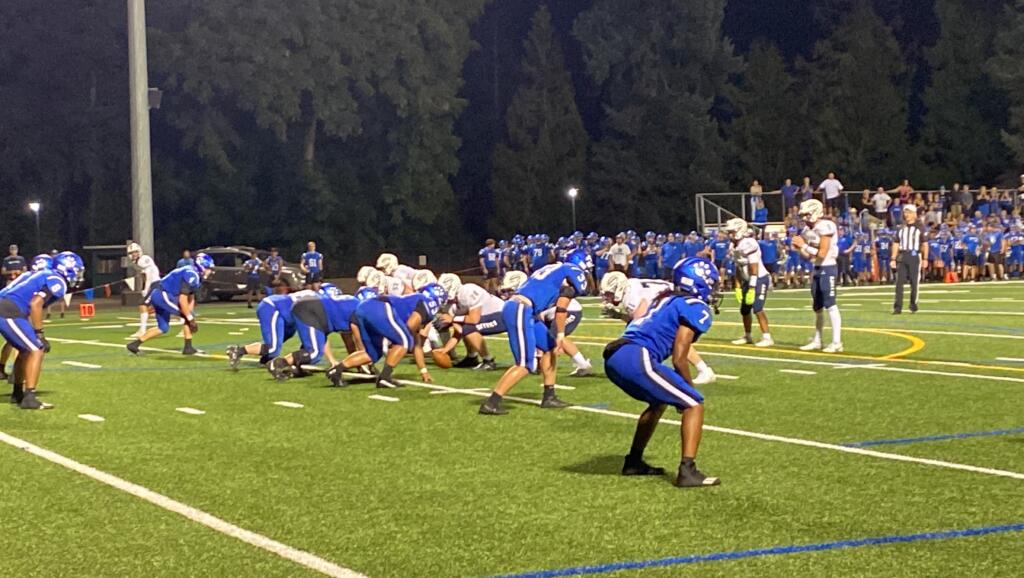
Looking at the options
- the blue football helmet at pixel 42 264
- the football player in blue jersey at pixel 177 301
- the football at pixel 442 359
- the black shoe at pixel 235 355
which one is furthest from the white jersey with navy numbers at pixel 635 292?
the football player in blue jersey at pixel 177 301

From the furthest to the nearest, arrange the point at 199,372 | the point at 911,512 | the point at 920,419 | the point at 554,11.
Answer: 1. the point at 554,11
2. the point at 199,372
3. the point at 920,419
4. the point at 911,512

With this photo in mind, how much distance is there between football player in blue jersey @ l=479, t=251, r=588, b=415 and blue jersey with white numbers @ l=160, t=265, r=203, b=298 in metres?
7.91

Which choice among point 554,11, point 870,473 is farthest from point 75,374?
point 554,11

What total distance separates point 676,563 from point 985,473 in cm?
291

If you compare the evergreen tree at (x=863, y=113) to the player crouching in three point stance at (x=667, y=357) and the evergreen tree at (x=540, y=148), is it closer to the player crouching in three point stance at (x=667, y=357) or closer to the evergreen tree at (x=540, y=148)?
the evergreen tree at (x=540, y=148)

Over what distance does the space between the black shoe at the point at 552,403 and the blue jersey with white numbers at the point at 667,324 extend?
3.67 metres

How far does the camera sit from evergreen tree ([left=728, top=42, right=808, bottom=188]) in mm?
57125

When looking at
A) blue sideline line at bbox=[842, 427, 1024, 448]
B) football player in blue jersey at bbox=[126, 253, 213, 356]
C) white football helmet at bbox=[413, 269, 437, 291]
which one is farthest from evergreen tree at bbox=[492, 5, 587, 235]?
blue sideline line at bbox=[842, 427, 1024, 448]

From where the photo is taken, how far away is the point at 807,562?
20.5ft

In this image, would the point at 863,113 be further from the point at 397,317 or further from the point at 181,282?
the point at 397,317

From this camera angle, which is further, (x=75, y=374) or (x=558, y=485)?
(x=75, y=374)

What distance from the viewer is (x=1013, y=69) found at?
53.7 m

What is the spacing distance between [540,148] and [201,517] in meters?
50.3

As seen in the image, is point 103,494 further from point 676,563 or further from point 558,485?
point 676,563
